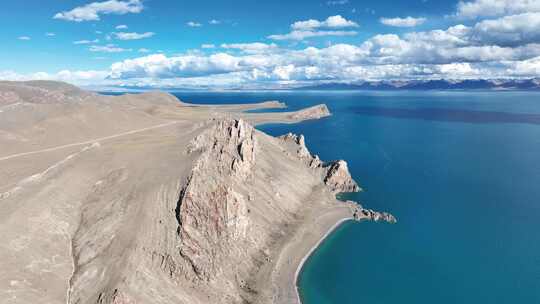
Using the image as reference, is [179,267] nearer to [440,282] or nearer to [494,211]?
[440,282]

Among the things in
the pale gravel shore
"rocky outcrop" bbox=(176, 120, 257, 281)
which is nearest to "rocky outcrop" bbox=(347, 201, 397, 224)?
the pale gravel shore

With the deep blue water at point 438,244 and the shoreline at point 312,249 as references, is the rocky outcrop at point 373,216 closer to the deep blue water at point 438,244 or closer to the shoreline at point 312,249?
the deep blue water at point 438,244

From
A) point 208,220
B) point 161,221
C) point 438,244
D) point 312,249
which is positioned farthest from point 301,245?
point 161,221

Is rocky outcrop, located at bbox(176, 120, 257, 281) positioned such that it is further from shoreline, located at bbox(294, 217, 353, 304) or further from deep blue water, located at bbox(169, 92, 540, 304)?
deep blue water, located at bbox(169, 92, 540, 304)

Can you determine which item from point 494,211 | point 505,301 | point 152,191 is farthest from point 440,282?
point 152,191

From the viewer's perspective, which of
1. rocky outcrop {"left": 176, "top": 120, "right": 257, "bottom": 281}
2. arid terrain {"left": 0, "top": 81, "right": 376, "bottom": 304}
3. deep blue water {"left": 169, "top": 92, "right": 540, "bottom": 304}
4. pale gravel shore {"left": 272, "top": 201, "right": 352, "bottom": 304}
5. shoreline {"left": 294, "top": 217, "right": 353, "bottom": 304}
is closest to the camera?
arid terrain {"left": 0, "top": 81, "right": 376, "bottom": 304}

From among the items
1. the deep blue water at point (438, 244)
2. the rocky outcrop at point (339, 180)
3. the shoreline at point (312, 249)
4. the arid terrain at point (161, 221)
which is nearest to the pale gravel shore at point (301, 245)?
the shoreline at point (312, 249)

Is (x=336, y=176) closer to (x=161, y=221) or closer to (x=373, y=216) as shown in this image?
(x=373, y=216)

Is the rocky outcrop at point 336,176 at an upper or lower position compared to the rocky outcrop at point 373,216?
upper
